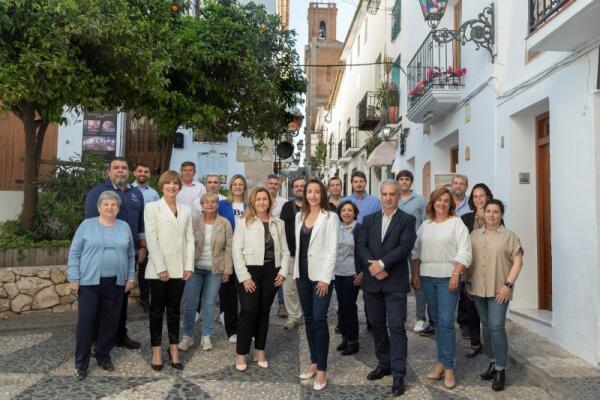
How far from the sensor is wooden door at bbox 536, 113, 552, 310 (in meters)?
6.18

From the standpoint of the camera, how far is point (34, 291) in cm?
627

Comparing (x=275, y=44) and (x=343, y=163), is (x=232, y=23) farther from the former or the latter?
(x=343, y=163)

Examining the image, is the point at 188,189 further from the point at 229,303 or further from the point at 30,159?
the point at 30,159

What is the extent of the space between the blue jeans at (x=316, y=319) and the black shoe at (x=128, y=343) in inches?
77.0

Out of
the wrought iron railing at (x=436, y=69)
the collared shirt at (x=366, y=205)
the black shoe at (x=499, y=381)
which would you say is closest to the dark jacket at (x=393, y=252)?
the black shoe at (x=499, y=381)

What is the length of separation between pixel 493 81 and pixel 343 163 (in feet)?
55.8

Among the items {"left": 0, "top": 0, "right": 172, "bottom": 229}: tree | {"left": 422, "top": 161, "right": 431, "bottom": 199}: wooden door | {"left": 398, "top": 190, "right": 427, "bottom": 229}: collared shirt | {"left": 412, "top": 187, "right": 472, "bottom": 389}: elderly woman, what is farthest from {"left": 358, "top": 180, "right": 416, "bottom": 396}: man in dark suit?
{"left": 422, "top": 161, "right": 431, "bottom": 199}: wooden door

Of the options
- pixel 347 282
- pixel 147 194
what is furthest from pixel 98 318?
pixel 347 282


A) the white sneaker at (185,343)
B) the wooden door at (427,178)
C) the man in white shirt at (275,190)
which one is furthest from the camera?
the wooden door at (427,178)

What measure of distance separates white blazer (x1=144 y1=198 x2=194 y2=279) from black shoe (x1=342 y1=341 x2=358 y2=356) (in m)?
1.75

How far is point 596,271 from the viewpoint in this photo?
15.1 ft

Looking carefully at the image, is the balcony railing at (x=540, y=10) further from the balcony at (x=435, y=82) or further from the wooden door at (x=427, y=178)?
the wooden door at (x=427, y=178)

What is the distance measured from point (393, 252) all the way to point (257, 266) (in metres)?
1.23

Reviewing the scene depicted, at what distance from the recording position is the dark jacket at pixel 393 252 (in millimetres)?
4082
